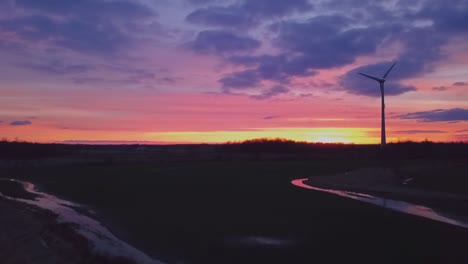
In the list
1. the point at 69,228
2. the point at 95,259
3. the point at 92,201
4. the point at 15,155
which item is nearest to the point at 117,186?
the point at 92,201

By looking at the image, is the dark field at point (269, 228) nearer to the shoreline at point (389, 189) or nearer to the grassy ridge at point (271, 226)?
the grassy ridge at point (271, 226)

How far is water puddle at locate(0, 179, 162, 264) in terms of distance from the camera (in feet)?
57.3

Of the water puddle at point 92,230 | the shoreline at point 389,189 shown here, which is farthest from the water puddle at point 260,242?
the shoreline at point 389,189

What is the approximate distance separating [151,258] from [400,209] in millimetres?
17489

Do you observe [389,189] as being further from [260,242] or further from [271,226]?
[260,242]

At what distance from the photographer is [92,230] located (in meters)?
22.3

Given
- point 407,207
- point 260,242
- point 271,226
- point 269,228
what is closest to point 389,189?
point 407,207

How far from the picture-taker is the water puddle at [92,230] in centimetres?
1745

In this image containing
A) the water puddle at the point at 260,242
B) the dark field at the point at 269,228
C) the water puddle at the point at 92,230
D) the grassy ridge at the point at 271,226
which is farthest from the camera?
the water puddle at the point at 260,242

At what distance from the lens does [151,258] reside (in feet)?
56.5

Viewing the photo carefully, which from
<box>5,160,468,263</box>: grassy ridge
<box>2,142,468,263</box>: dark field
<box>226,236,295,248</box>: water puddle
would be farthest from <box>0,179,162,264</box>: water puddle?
<box>226,236,295,248</box>: water puddle

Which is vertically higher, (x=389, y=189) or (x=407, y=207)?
(x=389, y=189)

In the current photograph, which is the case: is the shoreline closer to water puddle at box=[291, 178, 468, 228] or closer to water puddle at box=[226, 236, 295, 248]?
water puddle at box=[291, 178, 468, 228]

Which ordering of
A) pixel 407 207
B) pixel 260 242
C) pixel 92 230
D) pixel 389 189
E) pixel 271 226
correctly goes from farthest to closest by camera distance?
pixel 389 189 → pixel 407 207 → pixel 271 226 → pixel 92 230 → pixel 260 242
